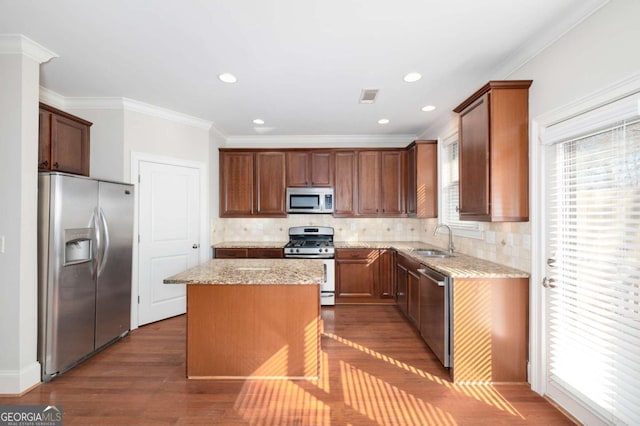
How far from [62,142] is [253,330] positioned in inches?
101

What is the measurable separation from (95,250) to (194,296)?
3.83ft

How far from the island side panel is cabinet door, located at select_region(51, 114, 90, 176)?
1865mm

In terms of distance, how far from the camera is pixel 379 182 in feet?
14.9

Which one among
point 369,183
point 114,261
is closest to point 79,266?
point 114,261

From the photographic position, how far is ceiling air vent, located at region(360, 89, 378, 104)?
298 centimetres

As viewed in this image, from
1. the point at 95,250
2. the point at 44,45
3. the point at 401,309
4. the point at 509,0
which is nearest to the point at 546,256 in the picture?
the point at 509,0

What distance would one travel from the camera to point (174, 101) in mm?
3293

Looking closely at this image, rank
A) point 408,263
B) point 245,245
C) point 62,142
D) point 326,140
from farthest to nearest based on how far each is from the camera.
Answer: point 326,140
point 245,245
point 408,263
point 62,142

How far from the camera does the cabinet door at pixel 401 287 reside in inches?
140

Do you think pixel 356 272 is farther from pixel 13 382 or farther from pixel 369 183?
pixel 13 382

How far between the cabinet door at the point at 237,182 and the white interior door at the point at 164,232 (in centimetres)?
60

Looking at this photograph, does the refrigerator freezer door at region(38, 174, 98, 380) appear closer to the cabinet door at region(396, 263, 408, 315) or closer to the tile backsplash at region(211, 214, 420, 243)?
the tile backsplash at region(211, 214, 420, 243)

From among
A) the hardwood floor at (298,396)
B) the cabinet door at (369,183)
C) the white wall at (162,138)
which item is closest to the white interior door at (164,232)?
the white wall at (162,138)

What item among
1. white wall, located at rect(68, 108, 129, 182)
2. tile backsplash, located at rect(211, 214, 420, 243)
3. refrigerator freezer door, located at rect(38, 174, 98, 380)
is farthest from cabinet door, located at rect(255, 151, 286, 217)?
refrigerator freezer door, located at rect(38, 174, 98, 380)
